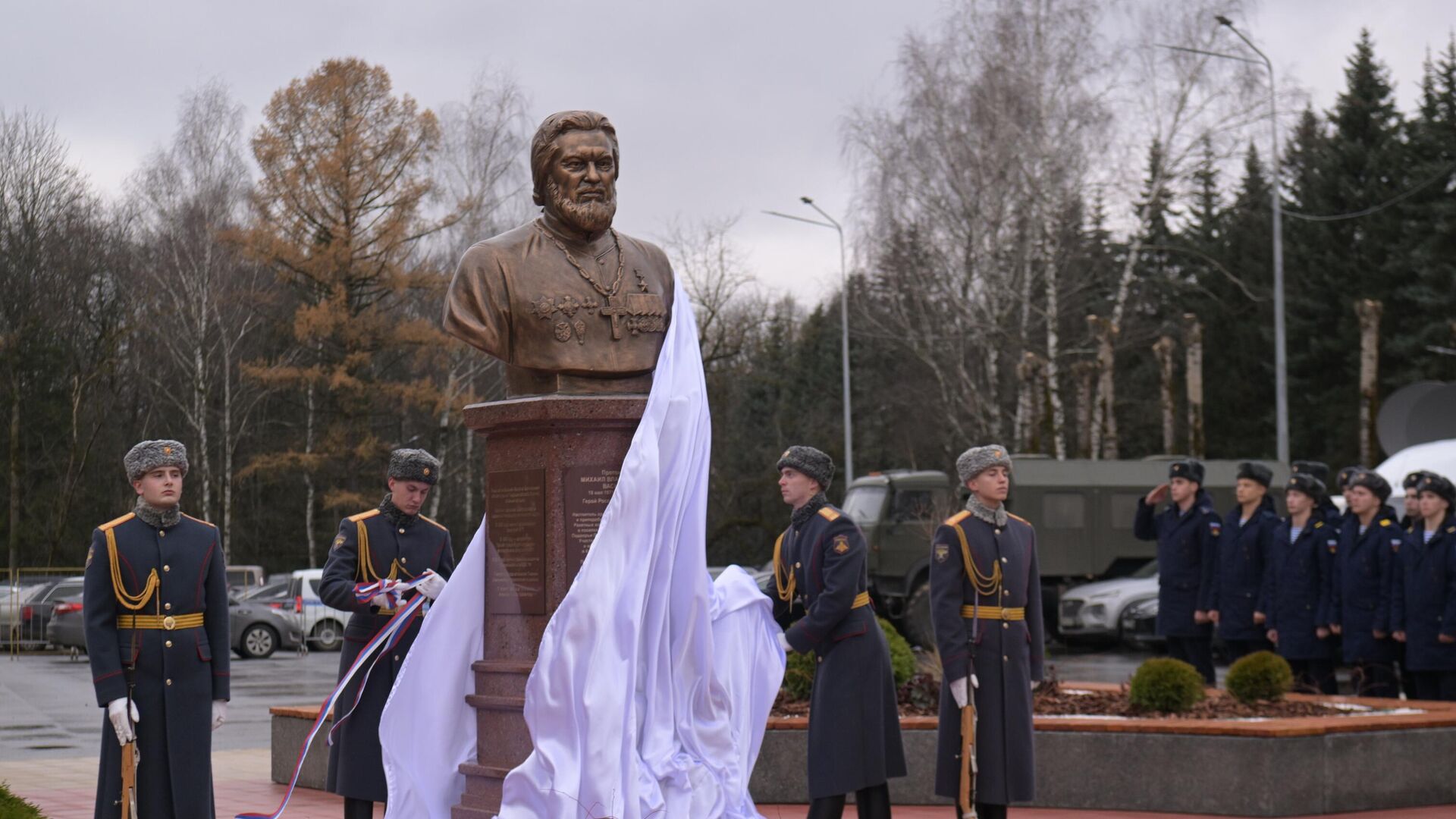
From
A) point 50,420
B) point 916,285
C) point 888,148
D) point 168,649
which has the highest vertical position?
point 888,148

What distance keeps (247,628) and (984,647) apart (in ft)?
68.3

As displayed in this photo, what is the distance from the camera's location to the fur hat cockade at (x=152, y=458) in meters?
7.43

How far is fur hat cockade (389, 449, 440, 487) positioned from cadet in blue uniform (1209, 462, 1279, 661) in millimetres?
6907

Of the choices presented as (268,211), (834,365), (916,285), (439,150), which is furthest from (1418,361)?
(268,211)

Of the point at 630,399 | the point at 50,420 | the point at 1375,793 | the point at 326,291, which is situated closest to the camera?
the point at 630,399

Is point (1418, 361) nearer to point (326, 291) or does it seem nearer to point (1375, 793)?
point (326, 291)

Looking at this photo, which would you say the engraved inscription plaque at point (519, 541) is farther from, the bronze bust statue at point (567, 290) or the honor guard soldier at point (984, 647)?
the honor guard soldier at point (984, 647)

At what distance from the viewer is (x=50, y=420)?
4072 cm

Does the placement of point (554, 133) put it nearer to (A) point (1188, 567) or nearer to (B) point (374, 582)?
(B) point (374, 582)

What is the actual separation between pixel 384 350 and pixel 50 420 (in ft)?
28.3

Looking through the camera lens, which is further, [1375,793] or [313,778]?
[313,778]

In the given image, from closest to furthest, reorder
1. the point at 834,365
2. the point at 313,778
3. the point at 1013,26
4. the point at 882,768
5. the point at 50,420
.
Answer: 1. the point at 882,768
2. the point at 313,778
3. the point at 1013,26
4. the point at 50,420
5. the point at 834,365

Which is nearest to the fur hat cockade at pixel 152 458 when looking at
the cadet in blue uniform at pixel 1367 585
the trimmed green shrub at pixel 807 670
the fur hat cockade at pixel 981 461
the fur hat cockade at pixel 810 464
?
the fur hat cockade at pixel 810 464

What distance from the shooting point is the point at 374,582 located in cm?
845
